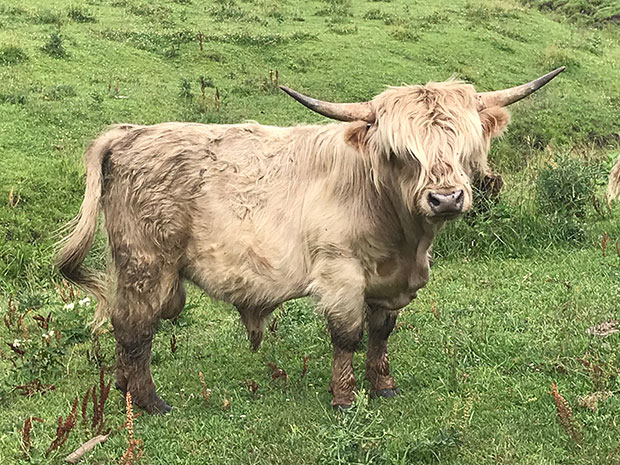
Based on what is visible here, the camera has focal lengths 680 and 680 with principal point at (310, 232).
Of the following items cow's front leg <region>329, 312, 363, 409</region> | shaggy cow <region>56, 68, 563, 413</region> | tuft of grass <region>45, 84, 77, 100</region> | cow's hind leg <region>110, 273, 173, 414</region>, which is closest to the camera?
shaggy cow <region>56, 68, 563, 413</region>

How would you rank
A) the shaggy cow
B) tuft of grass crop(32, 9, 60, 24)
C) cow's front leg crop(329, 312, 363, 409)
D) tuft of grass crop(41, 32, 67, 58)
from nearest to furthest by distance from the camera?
the shaggy cow, cow's front leg crop(329, 312, 363, 409), tuft of grass crop(41, 32, 67, 58), tuft of grass crop(32, 9, 60, 24)

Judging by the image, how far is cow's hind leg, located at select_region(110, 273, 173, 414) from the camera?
4.46 m

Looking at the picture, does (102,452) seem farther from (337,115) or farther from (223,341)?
(337,115)

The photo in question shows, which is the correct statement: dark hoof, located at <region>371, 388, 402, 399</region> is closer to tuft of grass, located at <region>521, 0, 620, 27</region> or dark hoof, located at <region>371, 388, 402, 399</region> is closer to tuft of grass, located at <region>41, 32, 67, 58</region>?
tuft of grass, located at <region>41, 32, 67, 58</region>

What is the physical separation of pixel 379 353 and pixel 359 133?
5.13ft

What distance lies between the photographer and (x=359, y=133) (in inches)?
156

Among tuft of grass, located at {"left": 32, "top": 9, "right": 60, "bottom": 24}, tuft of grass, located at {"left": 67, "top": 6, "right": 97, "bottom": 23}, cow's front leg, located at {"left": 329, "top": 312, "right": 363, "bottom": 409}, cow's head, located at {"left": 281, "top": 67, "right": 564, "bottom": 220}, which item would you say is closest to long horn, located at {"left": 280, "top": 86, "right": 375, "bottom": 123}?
cow's head, located at {"left": 281, "top": 67, "right": 564, "bottom": 220}

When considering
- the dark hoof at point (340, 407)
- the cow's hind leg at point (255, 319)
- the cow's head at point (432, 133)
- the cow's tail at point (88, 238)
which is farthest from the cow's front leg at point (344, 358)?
the cow's tail at point (88, 238)

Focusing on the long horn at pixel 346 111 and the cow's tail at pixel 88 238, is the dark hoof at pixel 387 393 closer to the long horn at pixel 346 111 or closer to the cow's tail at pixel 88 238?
the long horn at pixel 346 111

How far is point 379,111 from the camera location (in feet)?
12.8

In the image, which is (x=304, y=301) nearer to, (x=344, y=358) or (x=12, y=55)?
(x=344, y=358)

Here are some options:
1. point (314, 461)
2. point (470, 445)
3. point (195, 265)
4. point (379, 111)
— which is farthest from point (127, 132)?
point (470, 445)

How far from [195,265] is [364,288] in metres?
1.12

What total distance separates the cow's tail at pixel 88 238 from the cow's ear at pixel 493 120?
245 cm
